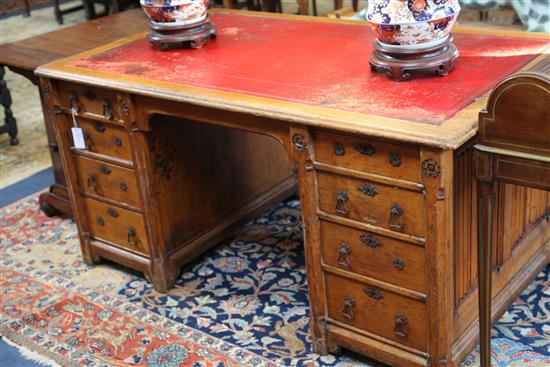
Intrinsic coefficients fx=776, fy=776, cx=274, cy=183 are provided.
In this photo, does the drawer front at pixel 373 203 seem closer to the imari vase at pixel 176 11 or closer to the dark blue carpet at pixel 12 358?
the imari vase at pixel 176 11

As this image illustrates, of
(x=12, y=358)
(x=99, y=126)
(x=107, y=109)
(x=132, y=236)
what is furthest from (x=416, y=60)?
(x=12, y=358)

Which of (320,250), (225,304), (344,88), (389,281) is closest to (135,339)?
(225,304)

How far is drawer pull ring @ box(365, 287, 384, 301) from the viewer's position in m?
2.41

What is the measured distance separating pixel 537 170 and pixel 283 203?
195 centimetres

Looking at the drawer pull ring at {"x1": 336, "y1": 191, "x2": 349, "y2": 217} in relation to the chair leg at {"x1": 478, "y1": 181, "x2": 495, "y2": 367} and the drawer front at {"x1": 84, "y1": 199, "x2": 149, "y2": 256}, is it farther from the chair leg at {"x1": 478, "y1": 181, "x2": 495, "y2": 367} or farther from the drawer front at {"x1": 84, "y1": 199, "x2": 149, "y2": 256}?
the drawer front at {"x1": 84, "y1": 199, "x2": 149, "y2": 256}

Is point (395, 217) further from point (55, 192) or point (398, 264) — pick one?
point (55, 192)

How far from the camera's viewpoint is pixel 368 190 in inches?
89.3

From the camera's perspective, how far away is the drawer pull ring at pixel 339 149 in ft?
7.41

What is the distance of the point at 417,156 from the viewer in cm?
210

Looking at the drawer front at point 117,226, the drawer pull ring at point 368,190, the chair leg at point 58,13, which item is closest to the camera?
the drawer pull ring at point 368,190

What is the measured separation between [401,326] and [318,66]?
2.98ft

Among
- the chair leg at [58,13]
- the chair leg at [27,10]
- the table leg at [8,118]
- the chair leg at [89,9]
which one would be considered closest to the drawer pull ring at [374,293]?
the table leg at [8,118]

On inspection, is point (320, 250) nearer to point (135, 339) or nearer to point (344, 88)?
point (344, 88)

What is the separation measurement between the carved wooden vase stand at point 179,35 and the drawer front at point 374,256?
3.23ft
